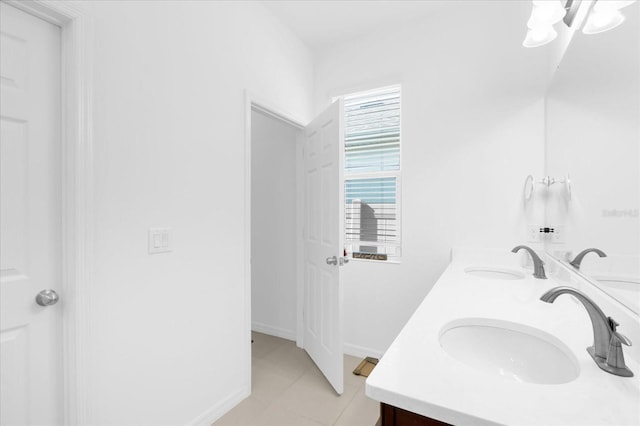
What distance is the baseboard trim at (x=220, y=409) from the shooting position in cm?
169

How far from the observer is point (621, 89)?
0.94 metres

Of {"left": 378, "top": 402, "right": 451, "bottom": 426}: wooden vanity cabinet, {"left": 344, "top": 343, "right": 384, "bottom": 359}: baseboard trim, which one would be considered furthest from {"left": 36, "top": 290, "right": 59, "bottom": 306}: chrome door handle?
{"left": 344, "top": 343, "right": 384, "bottom": 359}: baseboard trim

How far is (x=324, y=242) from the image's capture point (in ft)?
7.40

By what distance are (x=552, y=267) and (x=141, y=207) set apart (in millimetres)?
2248

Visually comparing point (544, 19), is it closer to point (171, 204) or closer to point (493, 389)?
point (493, 389)

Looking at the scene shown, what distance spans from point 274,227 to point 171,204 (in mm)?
1528

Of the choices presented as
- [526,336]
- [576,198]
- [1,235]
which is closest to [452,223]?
[576,198]

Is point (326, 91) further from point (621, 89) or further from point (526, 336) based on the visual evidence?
point (526, 336)

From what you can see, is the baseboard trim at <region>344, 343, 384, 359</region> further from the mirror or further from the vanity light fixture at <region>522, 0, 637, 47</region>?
the vanity light fixture at <region>522, 0, 637, 47</region>

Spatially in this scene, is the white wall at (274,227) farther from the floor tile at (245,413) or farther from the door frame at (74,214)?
the door frame at (74,214)

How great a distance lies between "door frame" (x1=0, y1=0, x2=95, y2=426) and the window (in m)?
1.92

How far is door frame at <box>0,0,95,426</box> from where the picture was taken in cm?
116

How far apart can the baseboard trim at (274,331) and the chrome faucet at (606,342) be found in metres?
2.48

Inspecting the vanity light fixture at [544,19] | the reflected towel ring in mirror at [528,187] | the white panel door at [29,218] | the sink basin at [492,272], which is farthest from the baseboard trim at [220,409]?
the vanity light fixture at [544,19]
